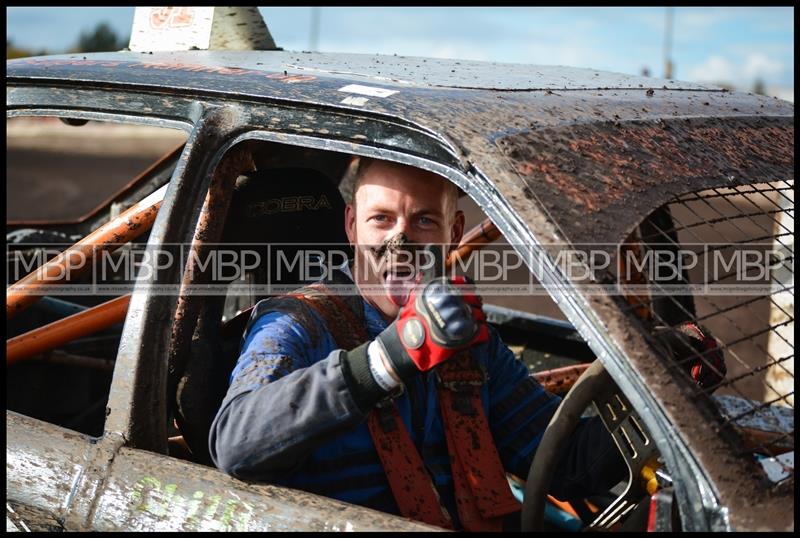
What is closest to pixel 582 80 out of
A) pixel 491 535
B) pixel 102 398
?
pixel 491 535

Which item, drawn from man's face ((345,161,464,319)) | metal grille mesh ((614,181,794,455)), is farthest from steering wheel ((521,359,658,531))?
man's face ((345,161,464,319))

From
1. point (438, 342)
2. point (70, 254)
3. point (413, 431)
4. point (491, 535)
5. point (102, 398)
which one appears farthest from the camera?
point (102, 398)

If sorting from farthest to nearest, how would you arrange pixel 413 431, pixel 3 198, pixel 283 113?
1. pixel 3 198
2. pixel 413 431
3. pixel 283 113

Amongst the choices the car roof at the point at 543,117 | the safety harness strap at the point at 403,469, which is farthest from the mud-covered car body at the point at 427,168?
the safety harness strap at the point at 403,469

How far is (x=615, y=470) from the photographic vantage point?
6.89 ft

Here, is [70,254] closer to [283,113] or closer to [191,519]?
[283,113]

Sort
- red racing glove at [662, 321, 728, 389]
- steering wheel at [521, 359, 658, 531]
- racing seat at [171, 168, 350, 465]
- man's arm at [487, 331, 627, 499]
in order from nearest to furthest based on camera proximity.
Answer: steering wheel at [521, 359, 658, 531], red racing glove at [662, 321, 728, 389], racing seat at [171, 168, 350, 465], man's arm at [487, 331, 627, 499]

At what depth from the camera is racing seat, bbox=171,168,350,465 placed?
1990 mm

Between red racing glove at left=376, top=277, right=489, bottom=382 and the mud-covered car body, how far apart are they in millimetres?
135

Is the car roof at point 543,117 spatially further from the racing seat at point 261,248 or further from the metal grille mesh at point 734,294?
the racing seat at point 261,248

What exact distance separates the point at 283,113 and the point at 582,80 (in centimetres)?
88

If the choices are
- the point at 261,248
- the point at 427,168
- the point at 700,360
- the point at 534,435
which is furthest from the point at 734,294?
the point at 427,168

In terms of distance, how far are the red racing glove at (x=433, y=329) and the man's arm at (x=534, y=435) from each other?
63cm

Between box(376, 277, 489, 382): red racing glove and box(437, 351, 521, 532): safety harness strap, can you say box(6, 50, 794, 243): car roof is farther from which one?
box(437, 351, 521, 532): safety harness strap
